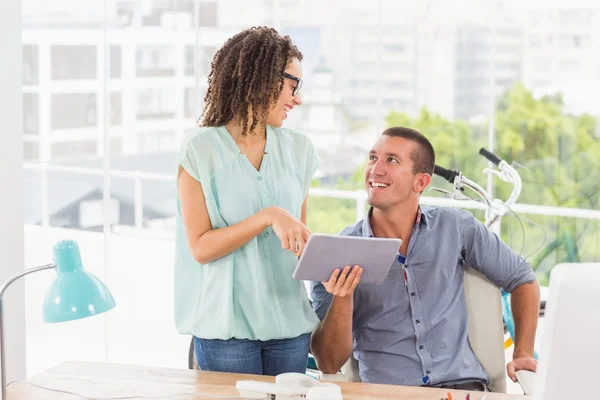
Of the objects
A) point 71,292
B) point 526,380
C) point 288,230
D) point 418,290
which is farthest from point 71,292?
point 526,380

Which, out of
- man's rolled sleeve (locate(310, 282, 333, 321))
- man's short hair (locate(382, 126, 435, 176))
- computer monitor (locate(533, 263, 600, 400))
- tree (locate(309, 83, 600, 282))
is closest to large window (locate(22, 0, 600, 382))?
tree (locate(309, 83, 600, 282))

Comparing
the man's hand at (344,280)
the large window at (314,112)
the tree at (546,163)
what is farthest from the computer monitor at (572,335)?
the tree at (546,163)

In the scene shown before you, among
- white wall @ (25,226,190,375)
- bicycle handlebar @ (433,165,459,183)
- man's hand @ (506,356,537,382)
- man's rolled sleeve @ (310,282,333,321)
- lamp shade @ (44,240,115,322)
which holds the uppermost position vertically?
bicycle handlebar @ (433,165,459,183)

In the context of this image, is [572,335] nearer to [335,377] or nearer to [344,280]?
[344,280]

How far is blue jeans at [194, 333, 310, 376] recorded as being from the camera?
6.56ft

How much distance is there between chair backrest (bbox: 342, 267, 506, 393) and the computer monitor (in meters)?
1.15

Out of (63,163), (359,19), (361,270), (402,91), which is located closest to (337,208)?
(402,91)

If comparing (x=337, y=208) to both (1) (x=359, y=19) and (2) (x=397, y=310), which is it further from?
(2) (x=397, y=310)

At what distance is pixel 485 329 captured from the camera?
7.64 feet

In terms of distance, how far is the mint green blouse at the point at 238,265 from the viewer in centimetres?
198

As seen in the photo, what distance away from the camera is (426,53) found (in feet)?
18.9

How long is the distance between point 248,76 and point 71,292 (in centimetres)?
75

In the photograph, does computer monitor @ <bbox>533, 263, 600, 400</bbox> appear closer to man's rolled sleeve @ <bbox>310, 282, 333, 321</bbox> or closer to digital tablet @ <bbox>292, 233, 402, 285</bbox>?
digital tablet @ <bbox>292, 233, 402, 285</bbox>

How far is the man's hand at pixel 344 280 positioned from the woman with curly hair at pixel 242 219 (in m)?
0.13
